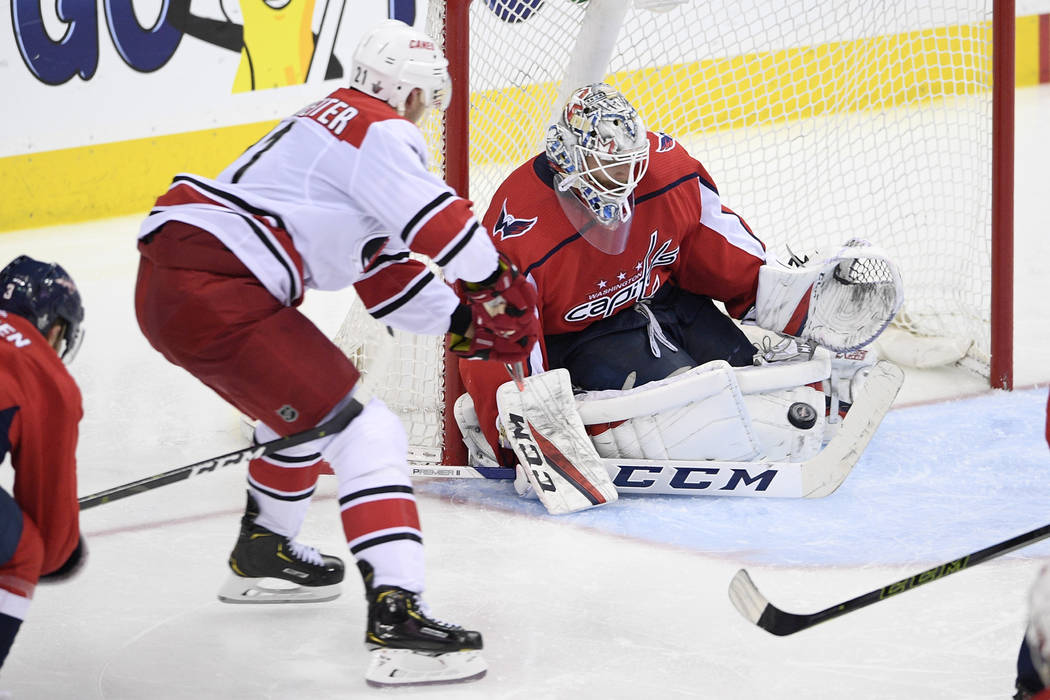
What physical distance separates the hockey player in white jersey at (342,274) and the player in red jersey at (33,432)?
0.85 ft

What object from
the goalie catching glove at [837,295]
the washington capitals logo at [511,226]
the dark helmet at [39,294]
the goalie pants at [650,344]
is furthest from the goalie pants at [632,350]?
the dark helmet at [39,294]

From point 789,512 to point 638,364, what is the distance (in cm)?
51

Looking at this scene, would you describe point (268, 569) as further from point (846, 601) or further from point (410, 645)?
point (846, 601)

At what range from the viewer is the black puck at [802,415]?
2.81m

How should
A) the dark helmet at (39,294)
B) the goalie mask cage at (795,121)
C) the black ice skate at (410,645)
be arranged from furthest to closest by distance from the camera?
the goalie mask cage at (795,121)
the black ice skate at (410,645)
the dark helmet at (39,294)

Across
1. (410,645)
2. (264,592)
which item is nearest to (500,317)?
(410,645)

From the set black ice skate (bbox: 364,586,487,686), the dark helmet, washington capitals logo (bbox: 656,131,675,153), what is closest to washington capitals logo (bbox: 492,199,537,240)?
Result: washington capitals logo (bbox: 656,131,675,153)

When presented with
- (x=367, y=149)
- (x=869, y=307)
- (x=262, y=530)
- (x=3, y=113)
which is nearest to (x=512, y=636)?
(x=262, y=530)

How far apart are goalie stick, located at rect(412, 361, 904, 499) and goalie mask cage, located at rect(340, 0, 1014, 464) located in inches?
18.8

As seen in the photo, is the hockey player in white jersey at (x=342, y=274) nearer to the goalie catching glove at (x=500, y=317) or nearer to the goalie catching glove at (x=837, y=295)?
the goalie catching glove at (x=500, y=317)

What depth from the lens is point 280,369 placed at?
1917mm

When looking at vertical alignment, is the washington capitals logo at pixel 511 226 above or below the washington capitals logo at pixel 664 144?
below

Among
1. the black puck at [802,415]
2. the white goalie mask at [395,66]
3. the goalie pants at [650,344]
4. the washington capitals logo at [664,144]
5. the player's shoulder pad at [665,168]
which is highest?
→ the white goalie mask at [395,66]

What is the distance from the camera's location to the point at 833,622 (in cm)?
204
